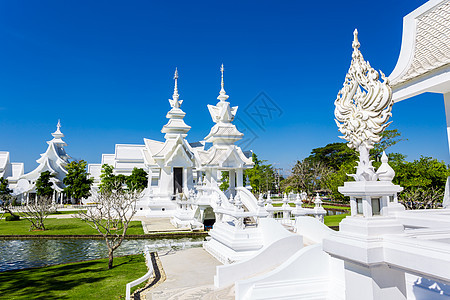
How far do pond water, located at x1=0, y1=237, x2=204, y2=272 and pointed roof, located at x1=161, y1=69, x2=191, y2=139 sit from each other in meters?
14.5

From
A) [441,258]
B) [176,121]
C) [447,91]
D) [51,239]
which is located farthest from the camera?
[176,121]

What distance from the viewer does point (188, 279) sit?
9.23 m

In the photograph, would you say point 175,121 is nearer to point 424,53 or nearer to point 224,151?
point 224,151

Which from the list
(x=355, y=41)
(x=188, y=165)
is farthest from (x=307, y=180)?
(x=355, y=41)

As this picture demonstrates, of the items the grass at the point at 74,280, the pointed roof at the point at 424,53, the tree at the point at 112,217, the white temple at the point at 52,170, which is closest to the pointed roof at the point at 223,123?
the tree at the point at 112,217

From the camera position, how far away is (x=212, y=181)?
21734 mm

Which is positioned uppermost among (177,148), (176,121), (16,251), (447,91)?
(176,121)

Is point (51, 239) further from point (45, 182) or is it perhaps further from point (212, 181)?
point (45, 182)

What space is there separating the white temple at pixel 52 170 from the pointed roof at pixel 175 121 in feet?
67.1

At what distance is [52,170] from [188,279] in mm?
41657

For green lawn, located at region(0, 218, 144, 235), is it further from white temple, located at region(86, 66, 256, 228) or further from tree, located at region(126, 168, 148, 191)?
tree, located at region(126, 168, 148, 191)

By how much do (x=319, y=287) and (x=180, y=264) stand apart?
5.86m

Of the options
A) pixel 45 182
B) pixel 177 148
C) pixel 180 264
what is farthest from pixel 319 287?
pixel 45 182

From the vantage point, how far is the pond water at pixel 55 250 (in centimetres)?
1393
